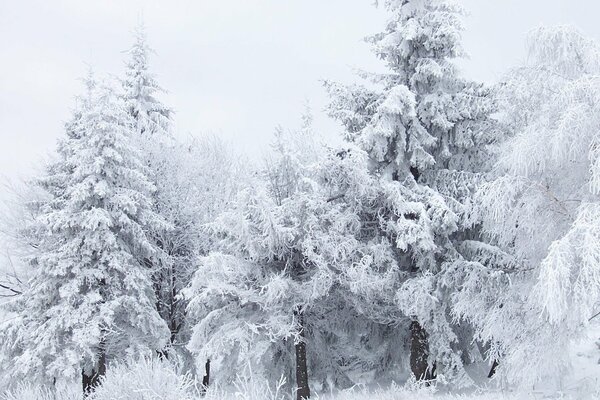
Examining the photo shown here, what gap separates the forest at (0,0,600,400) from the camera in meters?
10.3

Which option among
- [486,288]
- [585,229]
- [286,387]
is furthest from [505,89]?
[286,387]

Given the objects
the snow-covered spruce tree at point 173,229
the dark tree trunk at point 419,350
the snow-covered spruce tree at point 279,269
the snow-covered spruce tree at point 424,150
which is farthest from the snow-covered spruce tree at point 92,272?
the dark tree trunk at point 419,350

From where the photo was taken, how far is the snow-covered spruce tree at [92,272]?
15.0 metres

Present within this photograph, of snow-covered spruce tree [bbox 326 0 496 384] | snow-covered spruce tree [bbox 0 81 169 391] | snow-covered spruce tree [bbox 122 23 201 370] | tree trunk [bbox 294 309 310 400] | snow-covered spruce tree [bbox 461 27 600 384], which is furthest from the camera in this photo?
snow-covered spruce tree [bbox 122 23 201 370]

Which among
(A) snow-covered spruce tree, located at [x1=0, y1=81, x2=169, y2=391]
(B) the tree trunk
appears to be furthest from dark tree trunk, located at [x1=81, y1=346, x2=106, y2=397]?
(B) the tree trunk

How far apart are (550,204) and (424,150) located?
A: 182 inches

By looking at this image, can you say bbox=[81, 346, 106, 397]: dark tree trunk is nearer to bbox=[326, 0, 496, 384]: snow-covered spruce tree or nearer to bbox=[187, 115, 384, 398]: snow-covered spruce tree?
bbox=[187, 115, 384, 398]: snow-covered spruce tree

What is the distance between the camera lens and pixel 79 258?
1594 cm

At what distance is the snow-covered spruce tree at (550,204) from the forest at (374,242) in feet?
0.14

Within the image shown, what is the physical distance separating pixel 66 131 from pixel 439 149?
1258cm

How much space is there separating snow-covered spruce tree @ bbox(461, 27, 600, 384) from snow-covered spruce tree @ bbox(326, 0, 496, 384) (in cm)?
189

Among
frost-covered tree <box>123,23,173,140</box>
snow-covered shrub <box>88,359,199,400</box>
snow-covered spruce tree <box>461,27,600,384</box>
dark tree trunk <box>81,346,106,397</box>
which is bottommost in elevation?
dark tree trunk <box>81,346,106,397</box>

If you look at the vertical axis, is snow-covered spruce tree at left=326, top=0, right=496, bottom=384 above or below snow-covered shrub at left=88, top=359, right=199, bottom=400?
above

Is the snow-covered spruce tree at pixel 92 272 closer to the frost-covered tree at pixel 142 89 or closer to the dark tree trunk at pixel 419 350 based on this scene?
the frost-covered tree at pixel 142 89
